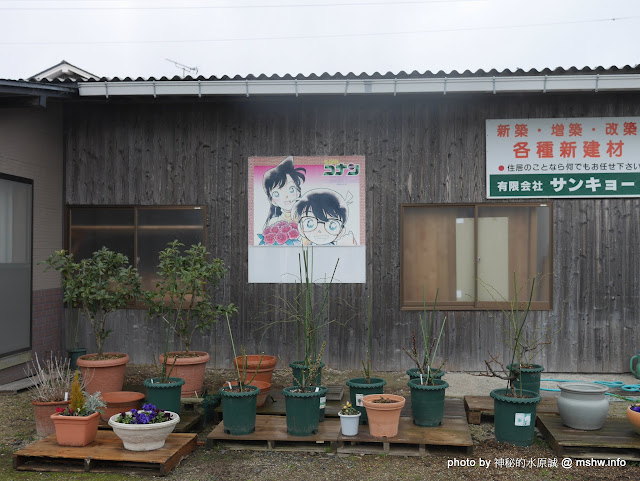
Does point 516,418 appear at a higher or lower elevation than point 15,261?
lower

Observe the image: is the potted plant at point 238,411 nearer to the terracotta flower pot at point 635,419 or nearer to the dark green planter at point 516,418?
the dark green planter at point 516,418

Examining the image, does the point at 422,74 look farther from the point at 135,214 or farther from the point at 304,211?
the point at 135,214

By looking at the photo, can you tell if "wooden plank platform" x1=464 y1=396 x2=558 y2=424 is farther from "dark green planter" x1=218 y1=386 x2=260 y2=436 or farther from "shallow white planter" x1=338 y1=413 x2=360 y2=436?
"dark green planter" x1=218 y1=386 x2=260 y2=436

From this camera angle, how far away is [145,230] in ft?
24.5

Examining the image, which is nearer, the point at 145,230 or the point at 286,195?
the point at 286,195

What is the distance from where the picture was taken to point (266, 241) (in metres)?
7.28

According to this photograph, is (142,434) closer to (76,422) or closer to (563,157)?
(76,422)

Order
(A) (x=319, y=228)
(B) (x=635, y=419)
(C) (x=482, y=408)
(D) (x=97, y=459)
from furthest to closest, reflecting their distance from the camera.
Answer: (A) (x=319, y=228) < (C) (x=482, y=408) < (B) (x=635, y=419) < (D) (x=97, y=459)

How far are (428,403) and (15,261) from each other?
460cm

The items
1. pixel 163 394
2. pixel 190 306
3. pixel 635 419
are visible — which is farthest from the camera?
pixel 190 306

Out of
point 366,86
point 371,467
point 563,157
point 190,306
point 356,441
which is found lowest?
point 371,467

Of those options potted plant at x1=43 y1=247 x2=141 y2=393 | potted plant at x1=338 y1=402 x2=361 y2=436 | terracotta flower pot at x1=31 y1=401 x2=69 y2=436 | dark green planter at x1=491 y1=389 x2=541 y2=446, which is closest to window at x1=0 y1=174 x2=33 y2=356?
potted plant at x1=43 y1=247 x2=141 y2=393

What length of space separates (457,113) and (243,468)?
466 centimetres

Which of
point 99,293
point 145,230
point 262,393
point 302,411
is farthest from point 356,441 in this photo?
point 145,230
